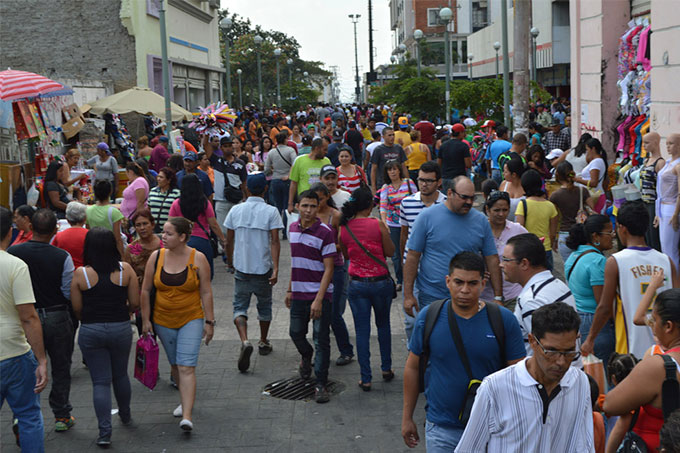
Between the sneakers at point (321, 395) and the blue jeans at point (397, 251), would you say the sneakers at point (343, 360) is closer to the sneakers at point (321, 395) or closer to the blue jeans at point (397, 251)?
the sneakers at point (321, 395)

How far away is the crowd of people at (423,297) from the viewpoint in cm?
355

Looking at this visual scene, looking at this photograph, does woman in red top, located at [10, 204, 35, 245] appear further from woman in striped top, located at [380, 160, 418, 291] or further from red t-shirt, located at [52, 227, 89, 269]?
woman in striped top, located at [380, 160, 418, 291]

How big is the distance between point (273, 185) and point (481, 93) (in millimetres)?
8043

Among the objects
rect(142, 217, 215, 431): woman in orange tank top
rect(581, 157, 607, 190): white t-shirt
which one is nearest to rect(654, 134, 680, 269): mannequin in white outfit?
rect(581, 157, 607, 190): white t-shirt

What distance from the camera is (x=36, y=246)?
6.25 meters

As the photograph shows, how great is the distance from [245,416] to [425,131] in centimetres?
1249

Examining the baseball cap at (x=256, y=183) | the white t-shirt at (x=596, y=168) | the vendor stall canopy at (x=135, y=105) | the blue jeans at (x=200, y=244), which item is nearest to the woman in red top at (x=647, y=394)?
the baseball cap at (x=256, y=183)

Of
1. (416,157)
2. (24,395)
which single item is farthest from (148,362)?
(416,157)

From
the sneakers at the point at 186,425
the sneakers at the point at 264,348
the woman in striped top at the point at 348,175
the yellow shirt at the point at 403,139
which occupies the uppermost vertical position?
the yellow shirt at the point at 403,139

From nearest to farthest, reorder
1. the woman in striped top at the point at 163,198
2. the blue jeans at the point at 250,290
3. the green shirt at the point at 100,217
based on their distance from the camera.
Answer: the blue jeans at the point at 250,290 → the green shirt at the point at 100,217 → the woman in striped top at the point at 163,198

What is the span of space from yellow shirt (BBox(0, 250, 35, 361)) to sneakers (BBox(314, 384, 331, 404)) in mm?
2604

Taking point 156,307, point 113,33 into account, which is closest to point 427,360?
point 156,307

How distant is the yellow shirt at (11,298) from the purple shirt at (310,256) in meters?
2.45

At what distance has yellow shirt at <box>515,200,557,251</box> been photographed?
8.02 m
